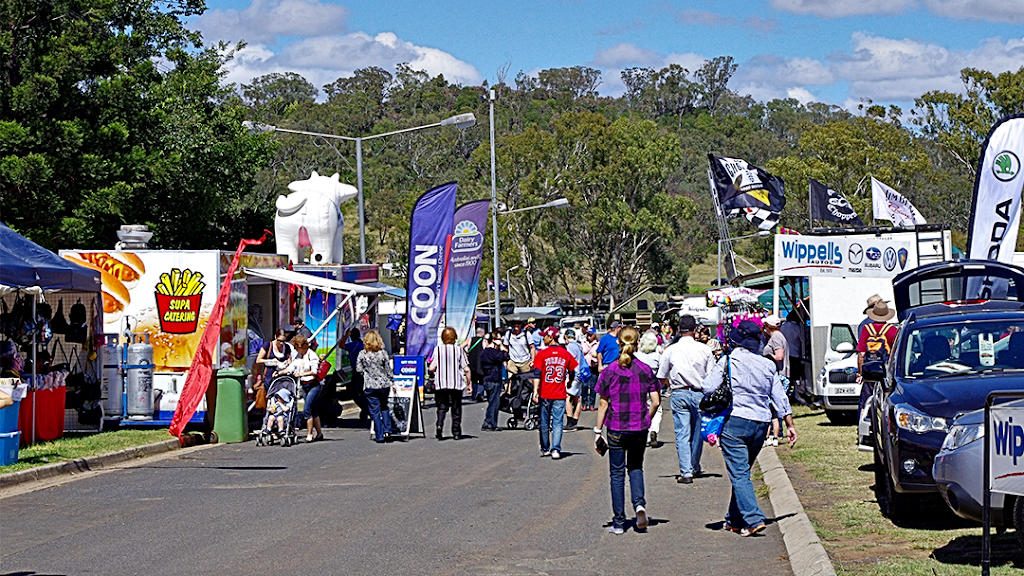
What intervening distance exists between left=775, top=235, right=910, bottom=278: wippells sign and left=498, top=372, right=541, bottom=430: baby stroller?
527 centimetres

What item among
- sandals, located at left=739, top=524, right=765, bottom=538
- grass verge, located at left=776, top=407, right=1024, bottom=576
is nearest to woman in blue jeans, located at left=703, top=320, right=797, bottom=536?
sandals, located at left=739, top=524, right=765, bottom=538

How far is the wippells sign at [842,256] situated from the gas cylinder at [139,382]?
11341 mm

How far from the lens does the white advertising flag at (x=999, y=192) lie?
17.4m

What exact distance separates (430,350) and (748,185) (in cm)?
1549

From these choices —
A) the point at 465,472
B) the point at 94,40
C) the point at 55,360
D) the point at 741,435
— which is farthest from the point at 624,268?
the point at 741,435

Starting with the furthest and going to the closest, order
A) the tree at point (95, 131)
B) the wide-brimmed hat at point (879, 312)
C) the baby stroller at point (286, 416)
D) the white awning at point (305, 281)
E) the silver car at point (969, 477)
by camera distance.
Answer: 1. the tree at point (95, 131)
2. the white awning at point (305, 281)
3. the baby stroller at point (286, 416)
4. the wide-brimmed hat at point (879, 312)
5. the silver car at point (969, 477)

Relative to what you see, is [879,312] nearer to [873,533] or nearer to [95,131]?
[873,533]

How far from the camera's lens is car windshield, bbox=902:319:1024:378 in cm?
977

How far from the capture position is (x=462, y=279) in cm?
2186

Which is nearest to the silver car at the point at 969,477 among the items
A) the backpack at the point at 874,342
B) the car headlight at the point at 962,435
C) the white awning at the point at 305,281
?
the car headlight at the point at 962,435

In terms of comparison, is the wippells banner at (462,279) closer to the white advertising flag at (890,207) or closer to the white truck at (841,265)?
the white truck at (841,265)

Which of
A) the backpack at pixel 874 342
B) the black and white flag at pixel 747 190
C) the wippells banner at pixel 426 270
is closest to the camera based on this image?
the backpack at pixel 874 342

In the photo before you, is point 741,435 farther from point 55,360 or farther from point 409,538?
point 55,360

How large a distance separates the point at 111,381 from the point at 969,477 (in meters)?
15.3
